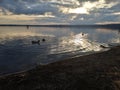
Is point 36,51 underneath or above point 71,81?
underneath

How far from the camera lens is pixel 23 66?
106 ft

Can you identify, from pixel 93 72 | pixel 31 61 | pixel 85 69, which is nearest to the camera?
pixel 93 72

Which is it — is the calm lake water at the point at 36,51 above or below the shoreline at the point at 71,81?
below

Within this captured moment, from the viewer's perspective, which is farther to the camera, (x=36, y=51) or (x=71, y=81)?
(x=36, y=51)

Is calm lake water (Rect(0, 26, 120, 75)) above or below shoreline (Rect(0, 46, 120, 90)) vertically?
below

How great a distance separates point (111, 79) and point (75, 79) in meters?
3.18

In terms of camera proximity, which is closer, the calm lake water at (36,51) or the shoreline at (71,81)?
the shoreline at (71,81)

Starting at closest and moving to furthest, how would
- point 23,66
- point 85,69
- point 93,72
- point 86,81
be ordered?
point 86,81 < point 93,72 < point 85,69 < point 23,66

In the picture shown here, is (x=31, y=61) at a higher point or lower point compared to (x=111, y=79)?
lower

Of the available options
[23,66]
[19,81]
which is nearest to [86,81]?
[19,81]

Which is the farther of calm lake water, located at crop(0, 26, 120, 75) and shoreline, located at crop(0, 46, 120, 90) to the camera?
calm lake water, located at crop(0, 26, 120, 75)

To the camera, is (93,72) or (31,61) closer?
(93,72)

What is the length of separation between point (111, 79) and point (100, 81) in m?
1.18

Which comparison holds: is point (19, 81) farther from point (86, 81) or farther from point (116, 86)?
point (116, 86)
